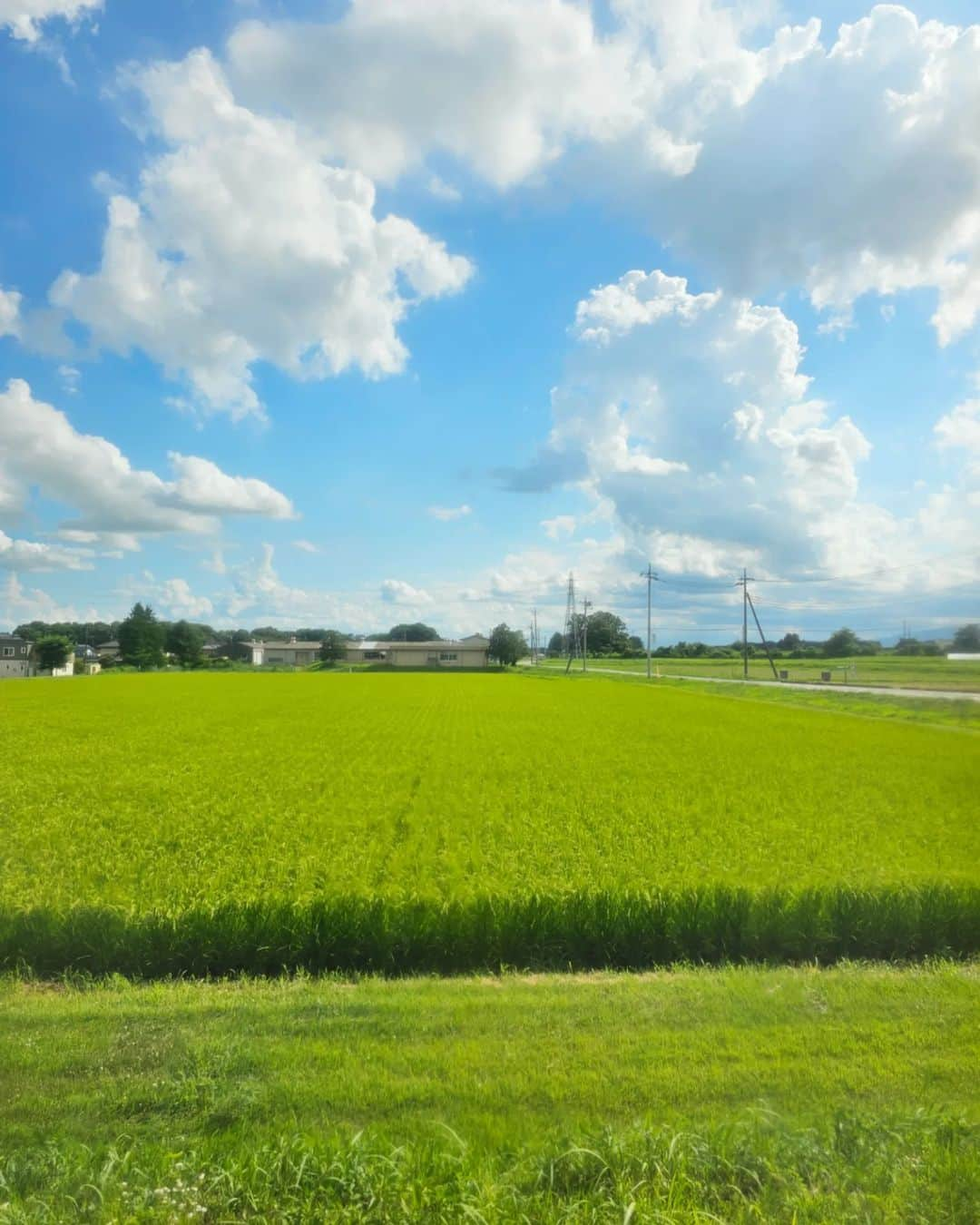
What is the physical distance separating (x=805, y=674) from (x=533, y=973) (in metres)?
46.3

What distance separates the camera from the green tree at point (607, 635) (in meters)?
74.3

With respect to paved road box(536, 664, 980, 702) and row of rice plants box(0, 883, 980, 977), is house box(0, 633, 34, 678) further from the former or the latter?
row of rice plants box(0, 883, 980, 977)

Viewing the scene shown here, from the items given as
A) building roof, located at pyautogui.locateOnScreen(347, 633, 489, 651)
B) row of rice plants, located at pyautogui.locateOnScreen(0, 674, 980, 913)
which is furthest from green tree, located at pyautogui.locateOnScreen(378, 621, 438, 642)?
row of rice plants, located at pyautogui.locateOnScreen(0, 674, 980, 913)

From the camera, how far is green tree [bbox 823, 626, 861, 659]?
7.90m

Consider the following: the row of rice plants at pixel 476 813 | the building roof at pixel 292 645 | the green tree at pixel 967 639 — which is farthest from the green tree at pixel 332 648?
the green tree at pixel 967 639

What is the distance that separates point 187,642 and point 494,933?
79766 mm

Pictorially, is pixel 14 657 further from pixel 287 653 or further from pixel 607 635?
pixel 607 635

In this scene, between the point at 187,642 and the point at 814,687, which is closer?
the point at 814,687

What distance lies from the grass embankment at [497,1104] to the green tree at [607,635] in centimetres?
7026

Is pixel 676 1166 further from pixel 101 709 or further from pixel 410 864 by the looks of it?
pixel 101 709

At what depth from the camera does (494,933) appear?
588 cm

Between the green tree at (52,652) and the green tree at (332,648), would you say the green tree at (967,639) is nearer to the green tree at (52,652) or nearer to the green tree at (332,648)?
the green tree at (52,652)

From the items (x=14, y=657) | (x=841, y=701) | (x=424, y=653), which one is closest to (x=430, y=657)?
(x=424, y=653)

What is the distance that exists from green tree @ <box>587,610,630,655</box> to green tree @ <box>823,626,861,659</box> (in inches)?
2594
